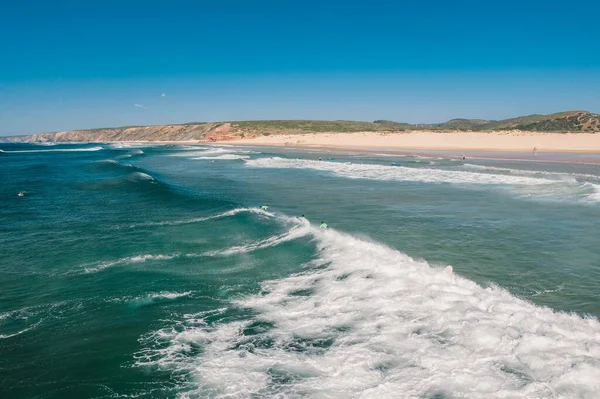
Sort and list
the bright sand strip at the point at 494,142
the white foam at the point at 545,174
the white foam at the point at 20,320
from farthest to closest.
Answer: the bright sand strip at the point at 494,142 < the white foam at the point at 545,174 < the white foam at the point at 20,320

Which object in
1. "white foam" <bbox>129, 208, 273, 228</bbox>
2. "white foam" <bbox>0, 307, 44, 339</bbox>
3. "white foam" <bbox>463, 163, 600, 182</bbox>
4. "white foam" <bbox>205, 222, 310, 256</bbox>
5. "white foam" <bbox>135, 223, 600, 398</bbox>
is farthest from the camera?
"white foam" <bbox>463, 163, 600, 182</bbox>

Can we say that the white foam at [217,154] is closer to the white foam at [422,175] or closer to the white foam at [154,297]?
the white foam at [422,175]

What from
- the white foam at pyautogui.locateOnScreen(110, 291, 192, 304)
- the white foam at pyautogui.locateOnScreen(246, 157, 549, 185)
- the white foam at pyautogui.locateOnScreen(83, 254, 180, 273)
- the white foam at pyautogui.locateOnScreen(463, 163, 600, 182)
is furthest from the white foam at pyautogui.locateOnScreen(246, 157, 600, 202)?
the white foam at pyautogui.locateOnScreen(110, 291, 192, 304)

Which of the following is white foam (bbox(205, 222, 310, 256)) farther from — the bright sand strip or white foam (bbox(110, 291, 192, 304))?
the bright sand strip

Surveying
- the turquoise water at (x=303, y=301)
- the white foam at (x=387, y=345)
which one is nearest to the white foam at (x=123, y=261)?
the turquoise water at (x=303, y=301)

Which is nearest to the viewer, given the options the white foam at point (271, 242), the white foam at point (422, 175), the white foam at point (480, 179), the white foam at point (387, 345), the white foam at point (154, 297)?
the white foam at point (387, 345)

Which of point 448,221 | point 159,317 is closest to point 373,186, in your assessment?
point 448,221
